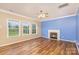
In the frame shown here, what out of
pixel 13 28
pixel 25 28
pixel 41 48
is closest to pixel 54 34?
pixel 41 48

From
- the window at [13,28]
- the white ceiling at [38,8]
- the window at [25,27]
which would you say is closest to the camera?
the white ceiling at [38,8]

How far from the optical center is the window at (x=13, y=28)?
97.1 inches

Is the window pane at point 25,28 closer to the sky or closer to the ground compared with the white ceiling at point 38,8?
closer to the ground

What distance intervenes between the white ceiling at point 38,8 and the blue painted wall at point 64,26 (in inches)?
5.9

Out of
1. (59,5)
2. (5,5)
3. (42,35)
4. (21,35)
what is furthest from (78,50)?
(5,5)

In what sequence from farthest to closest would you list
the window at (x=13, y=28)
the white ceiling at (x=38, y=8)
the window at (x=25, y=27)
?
the window at (x=25, y=27)
the window at (x=13, y=28)
the white ceiling at (x=38, y=8)

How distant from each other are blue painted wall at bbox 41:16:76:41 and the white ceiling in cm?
15

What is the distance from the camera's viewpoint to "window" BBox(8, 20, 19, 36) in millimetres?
2467

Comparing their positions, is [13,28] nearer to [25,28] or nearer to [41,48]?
[25,28]

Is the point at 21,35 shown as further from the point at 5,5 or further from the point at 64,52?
the point at 64,52

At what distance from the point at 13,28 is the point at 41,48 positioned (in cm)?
84

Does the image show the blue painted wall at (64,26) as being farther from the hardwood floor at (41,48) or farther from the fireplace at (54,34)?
the hardwood floor at (41,48)

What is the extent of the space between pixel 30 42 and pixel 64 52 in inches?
33.7

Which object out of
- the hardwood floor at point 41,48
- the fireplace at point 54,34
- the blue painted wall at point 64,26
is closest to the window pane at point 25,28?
the hardwood floor at point 41,48
